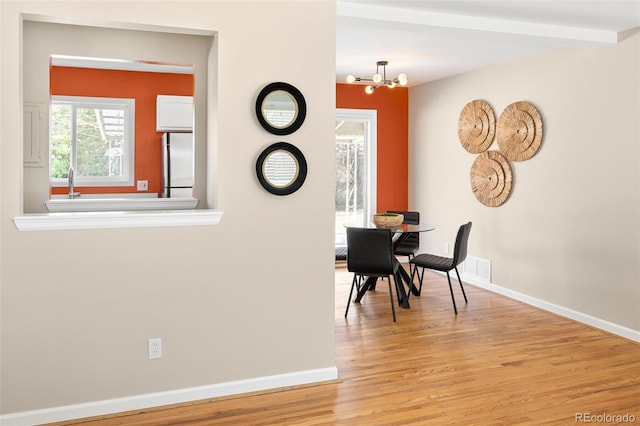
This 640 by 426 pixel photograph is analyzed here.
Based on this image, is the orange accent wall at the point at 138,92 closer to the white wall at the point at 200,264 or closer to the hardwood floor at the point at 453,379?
the white wall at the point at 200,264

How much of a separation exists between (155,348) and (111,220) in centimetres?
73

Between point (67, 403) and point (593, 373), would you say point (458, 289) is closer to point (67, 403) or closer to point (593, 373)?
point (593, 373)

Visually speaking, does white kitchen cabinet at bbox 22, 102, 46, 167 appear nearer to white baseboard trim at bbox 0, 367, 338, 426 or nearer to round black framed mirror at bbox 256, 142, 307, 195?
round black framed mirror at bbox 256, 142, 307, 195

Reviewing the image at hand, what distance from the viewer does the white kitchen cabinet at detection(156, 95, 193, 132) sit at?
4656mm

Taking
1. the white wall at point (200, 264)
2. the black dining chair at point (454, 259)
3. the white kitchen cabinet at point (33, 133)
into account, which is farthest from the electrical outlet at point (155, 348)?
the black dining chair at point (454, 259)

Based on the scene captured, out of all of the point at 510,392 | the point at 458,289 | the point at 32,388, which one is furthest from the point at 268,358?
the point at 458,289

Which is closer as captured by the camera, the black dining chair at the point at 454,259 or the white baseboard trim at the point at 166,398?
the white baseboard trim at the point at 166,398

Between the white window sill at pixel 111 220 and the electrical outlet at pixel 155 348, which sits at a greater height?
the white window sill at pixel 111 220

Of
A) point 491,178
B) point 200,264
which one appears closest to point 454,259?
point 491,178

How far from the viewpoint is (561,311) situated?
475 cm

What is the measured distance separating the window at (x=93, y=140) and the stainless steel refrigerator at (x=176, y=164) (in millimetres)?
357

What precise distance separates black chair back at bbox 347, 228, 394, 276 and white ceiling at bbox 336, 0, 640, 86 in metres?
1.59

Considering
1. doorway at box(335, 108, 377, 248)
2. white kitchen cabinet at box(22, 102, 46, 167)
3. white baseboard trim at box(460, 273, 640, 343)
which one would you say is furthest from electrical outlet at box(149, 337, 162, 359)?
doorway at box(335, 108, 377, 248)

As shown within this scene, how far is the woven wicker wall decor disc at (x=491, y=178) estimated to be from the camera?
5.41 meters
